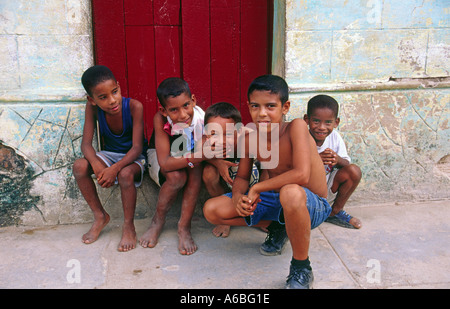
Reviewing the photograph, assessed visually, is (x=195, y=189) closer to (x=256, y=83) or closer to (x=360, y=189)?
(x=256, y=83)

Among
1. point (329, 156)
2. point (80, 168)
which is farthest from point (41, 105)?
point (329, 156)

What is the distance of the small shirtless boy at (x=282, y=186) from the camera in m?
2.11

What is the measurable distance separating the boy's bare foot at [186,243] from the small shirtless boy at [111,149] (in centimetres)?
30

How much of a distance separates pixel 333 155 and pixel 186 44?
1404mm

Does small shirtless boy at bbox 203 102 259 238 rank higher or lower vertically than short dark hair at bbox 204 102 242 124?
lower

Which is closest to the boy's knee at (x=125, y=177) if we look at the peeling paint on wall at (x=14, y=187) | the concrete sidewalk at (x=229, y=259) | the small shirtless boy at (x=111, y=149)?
the small shirtless boy at (x=111, y=149)

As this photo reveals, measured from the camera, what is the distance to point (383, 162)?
3207 millimetres

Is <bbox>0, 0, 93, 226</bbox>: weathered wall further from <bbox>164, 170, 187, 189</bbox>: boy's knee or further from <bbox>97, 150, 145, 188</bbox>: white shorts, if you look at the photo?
<bbox>164, 170, 187, 189</bbox>: boy's knee

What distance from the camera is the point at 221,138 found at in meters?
2.69

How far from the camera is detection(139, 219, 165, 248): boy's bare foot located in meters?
2.67

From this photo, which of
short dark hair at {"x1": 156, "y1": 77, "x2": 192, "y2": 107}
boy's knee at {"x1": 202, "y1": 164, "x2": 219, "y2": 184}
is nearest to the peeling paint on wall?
short dark hair at {"x1": 156, "y1": 77, "x2": 192, "y2": 107}

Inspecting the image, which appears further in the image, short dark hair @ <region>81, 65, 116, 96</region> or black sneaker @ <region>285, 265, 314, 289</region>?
short dark hair @ <region>81, 65, 116, 96</region>

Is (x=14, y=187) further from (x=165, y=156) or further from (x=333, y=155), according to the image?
(x=333, y=155)
